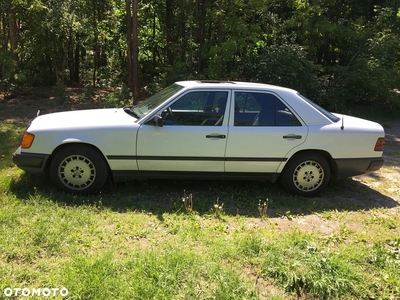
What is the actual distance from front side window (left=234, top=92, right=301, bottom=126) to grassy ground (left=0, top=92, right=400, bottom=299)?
109 cm

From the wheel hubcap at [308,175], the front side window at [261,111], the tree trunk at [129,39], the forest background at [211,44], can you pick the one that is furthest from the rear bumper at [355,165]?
the tree trunk at [129,39]

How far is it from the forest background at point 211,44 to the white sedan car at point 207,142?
22.7ft

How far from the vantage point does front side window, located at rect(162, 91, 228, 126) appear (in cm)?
489

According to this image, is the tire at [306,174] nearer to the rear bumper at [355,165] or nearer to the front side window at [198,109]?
the rear bumper at [355,165]

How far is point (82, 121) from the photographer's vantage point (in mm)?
4930

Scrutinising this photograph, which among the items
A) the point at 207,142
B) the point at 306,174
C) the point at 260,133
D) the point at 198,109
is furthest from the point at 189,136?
the point at 306,174

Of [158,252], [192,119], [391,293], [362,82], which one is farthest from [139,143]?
[362,82]

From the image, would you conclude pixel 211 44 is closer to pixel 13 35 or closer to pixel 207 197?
pixel 13 35

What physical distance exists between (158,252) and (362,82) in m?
11.7

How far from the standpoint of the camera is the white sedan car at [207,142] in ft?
15.6

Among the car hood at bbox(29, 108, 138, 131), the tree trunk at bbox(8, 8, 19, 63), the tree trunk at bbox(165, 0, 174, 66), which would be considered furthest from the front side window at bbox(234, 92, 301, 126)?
the tree trunk at bbox(165, 0, 174, 66)

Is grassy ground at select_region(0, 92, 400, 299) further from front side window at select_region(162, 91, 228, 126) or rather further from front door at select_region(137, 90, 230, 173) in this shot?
front side window at select_region(162, 91, 228, 126)

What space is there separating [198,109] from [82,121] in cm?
162

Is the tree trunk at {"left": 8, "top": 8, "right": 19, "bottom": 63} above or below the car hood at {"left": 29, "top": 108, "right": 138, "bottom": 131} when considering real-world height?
above
